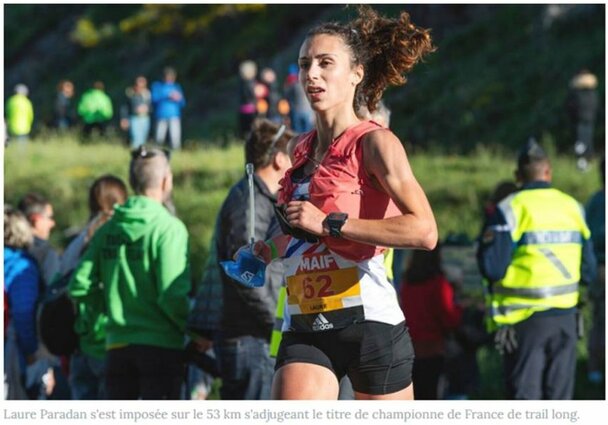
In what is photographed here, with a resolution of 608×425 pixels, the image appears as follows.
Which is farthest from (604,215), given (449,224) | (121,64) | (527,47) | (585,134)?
(121,64)

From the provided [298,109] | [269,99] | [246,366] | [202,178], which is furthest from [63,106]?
[246,366]

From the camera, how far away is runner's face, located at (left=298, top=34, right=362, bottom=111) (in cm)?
529

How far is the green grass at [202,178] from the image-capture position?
17328mm

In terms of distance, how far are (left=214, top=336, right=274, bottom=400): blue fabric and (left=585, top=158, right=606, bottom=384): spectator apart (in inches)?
148

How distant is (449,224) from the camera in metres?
16.9

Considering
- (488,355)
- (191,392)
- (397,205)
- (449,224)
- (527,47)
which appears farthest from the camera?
(527,47)

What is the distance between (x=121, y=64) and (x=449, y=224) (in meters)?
31.6

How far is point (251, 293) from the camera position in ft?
23.5

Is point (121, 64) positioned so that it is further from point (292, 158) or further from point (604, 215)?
point (292, 158)

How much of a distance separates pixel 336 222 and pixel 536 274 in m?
3.73

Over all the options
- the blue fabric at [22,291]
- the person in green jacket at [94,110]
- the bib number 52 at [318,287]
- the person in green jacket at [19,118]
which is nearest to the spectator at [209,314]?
the blue fabric at [22,291]

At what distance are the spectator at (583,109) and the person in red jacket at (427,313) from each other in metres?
10.6

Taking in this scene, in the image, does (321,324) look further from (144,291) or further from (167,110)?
(167,110)

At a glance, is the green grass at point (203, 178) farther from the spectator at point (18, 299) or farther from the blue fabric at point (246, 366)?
the blue fabric at point (246, 366)
